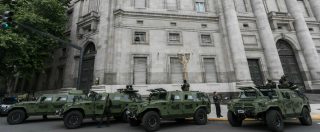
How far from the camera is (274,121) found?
7.41 meters

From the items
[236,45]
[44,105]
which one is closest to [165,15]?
[236,45]

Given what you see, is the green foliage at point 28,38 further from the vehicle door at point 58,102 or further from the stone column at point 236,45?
the stone column at point 236,45

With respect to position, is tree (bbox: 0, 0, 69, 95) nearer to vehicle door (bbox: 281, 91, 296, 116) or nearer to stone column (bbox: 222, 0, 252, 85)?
vehicle door (bbox: 281, 91, 296, 116)

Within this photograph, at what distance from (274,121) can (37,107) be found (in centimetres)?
1308

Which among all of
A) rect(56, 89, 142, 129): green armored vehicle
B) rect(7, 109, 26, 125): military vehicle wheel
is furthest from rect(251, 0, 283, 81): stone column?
rect(7, 109, 26, 125): military vehicle wheel

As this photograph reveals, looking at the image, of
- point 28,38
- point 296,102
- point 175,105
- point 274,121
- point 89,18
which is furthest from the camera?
point 89,18

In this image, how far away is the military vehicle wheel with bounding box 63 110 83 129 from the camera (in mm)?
9344

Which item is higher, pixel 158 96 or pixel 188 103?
pixel 158 96

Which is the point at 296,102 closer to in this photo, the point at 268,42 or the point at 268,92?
the point at 268,92

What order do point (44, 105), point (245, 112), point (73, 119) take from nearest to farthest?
point (245, 112) < point (73, 119) < point (44, 105)

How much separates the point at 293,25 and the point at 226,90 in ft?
47.6

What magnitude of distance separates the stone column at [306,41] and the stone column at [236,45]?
928cm

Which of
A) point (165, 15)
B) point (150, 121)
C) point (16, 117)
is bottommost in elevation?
point (150, 121)

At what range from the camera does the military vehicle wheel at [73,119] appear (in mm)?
9344
